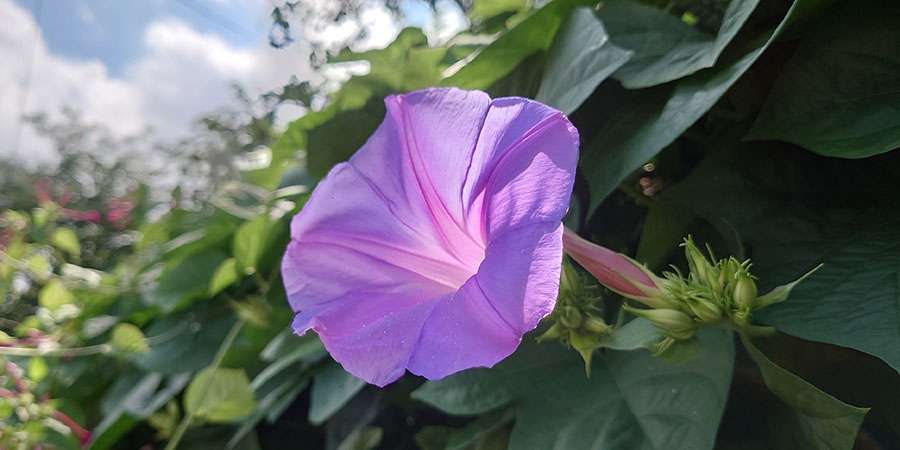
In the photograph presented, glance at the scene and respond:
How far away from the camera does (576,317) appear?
24 centimetres

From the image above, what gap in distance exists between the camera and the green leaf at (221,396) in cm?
49

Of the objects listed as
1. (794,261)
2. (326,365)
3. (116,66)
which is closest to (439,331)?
(794,261)

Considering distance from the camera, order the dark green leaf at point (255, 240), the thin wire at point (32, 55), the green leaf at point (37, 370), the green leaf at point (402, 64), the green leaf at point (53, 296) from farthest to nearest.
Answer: the thin wire at point (32, 55) < the green leaf at point (53, 296) < the green leaf at point (37, 370) < the dark green leaf at point (255, 240) < the green leaf at point (402, 64)

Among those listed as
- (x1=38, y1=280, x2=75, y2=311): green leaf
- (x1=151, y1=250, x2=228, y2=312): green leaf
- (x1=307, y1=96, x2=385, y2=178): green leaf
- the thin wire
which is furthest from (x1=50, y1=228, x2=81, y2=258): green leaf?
the thin wire

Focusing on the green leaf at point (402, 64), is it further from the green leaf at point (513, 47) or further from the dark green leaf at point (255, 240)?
the dark green leaf at point (255, 240)

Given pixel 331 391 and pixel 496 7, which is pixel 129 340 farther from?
pixel 496 7

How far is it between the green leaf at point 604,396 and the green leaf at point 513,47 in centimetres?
17

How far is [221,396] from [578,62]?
1.33 feet

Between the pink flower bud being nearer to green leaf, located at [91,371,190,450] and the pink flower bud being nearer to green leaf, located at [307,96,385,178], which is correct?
green leaf, located at [307,96,385,178]

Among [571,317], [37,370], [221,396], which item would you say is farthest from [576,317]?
[37,370]

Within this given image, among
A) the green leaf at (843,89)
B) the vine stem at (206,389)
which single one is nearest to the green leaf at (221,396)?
the vine stem at (206,389)

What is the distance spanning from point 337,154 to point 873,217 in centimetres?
34

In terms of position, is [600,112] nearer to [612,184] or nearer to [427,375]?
[612,184]

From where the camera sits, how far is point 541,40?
13.9 inches
